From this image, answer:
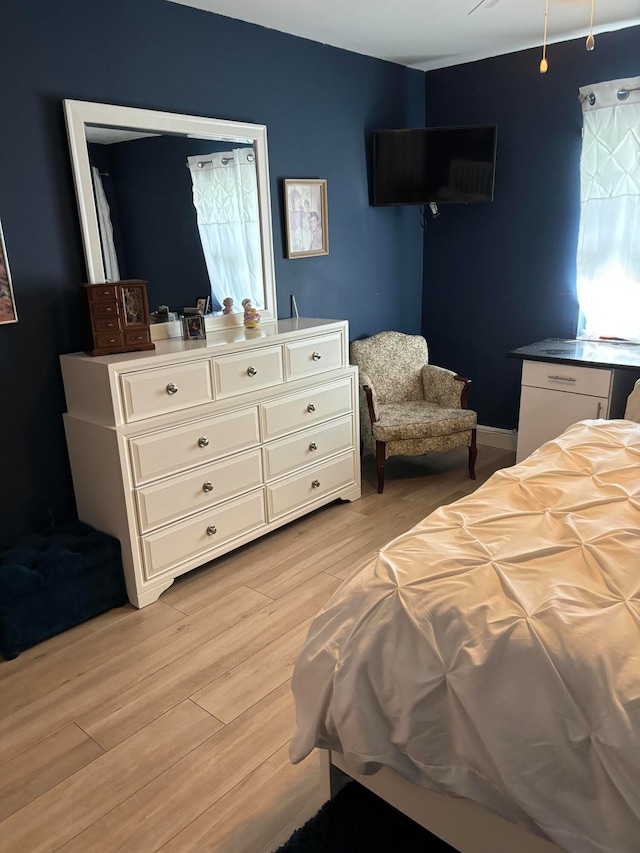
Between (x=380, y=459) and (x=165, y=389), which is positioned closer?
(x=165, y=389)

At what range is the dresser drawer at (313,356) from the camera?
3.33 metres

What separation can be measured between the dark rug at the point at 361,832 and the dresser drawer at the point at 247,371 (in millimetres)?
1790

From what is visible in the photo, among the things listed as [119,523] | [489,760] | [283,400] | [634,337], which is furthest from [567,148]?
[489,760]

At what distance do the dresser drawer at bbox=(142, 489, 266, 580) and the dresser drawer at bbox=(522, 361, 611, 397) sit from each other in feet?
5.61

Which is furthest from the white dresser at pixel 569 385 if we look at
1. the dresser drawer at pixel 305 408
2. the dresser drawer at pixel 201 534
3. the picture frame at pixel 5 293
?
the picture frame at pixel 5 293

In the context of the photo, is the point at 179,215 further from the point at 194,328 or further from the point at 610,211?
the point at 610,211

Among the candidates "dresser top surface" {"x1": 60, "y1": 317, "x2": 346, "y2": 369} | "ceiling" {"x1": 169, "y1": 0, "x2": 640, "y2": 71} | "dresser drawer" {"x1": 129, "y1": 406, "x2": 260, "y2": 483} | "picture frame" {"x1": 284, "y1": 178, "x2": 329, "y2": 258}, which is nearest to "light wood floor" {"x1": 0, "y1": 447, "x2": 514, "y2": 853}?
"dresser drawer" {"x1": 129, "y1": 406, "x2": 260, "y2": 483}

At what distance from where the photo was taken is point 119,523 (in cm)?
275

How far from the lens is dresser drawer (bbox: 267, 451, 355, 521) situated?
10.9ft

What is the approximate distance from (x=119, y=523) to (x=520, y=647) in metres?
1.92

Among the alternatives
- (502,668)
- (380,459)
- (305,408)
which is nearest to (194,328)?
(305,408)

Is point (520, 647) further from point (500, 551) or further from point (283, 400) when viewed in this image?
point (283, 400)

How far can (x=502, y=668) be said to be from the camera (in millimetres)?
1299

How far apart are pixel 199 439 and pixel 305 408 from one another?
717 mm
